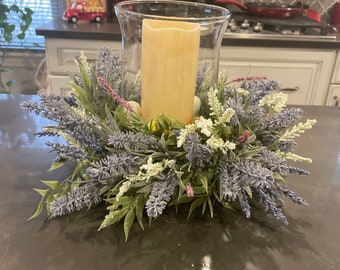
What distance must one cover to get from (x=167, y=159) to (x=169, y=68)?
0.15 meters

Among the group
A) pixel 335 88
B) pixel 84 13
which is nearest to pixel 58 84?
pixel 84 13

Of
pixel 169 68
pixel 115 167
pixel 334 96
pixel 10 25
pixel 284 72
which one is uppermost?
pixel 169 68

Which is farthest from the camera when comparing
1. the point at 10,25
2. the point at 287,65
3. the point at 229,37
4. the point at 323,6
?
the point at 323,6

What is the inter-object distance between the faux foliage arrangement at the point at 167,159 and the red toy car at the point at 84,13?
1420 mm

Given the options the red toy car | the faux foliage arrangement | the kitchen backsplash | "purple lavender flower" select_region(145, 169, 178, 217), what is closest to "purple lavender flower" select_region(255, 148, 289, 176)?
the faux foliage arrangement

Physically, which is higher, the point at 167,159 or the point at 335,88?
the point at 167,159

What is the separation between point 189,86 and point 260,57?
1.32 m

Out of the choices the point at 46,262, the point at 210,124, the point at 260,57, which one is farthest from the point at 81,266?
the point at 260,57

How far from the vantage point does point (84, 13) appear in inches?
76.4

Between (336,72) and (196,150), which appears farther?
(336,72)

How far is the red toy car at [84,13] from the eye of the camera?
190cm

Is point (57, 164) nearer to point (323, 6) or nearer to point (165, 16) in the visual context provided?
point (165, 16)

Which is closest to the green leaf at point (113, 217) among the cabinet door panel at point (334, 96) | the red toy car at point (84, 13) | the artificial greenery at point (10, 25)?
the red toy car at point (84, 13)

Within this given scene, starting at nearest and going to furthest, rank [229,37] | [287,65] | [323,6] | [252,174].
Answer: [252,174], [229,37], [287,65], [323,6]
